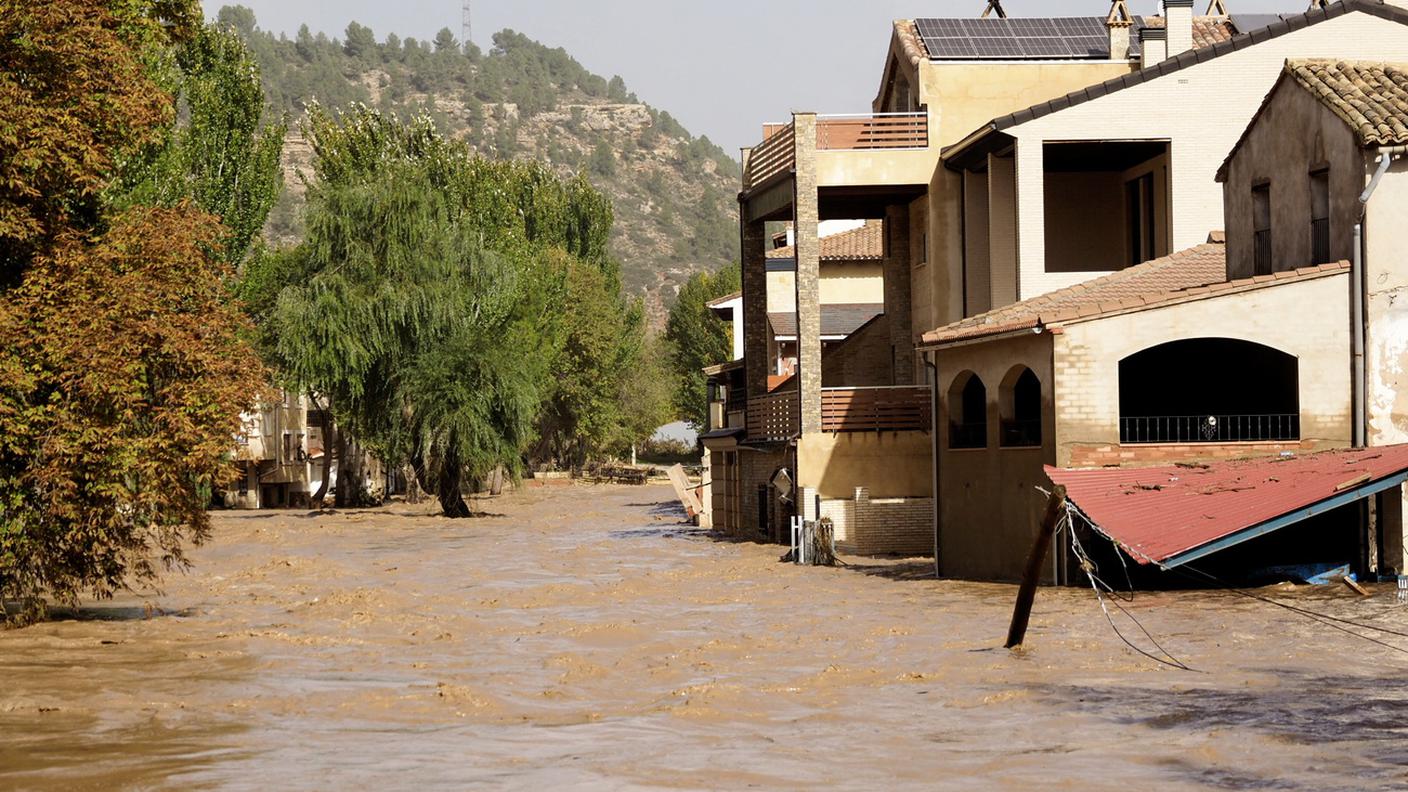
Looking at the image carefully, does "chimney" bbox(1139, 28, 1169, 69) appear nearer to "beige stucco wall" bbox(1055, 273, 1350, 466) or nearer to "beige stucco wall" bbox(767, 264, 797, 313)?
"beige stucco wall" bbox(1055, 273, 1350, 466)

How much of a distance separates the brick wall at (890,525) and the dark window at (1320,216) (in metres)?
11.2

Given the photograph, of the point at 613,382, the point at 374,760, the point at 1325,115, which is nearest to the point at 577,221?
the point at 613,382

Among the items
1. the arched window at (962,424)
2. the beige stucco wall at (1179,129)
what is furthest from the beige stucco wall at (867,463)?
the arched window at (962,424)

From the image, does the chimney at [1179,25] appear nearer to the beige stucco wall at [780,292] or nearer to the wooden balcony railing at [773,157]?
the wooden balcony railing at [773,157]

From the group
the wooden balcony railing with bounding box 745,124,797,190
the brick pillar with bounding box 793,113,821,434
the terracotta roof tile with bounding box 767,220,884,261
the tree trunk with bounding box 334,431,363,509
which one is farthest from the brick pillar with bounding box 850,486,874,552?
the tree trunk with bounding box 334,431,363,509

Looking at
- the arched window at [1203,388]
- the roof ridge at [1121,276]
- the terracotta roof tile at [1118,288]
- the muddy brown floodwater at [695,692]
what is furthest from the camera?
the roof ridge at [1121,276]

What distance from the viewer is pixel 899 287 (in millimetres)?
41281

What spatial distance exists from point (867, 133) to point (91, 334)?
20.5 metres

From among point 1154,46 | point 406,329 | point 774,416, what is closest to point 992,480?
point 774,416

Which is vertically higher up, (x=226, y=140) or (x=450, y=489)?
(x=226, y=140)

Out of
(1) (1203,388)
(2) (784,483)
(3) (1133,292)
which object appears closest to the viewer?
(3) (1133,292)

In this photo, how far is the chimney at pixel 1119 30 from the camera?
124ft

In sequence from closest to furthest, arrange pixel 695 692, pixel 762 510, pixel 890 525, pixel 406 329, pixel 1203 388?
1. pixel 695 692
2. pixel 1203 388
3. pixel 890 525
4. pixel 762 510
5. pixel 406 329

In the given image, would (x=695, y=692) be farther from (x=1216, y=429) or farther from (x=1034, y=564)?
(x=1216, y=429)
